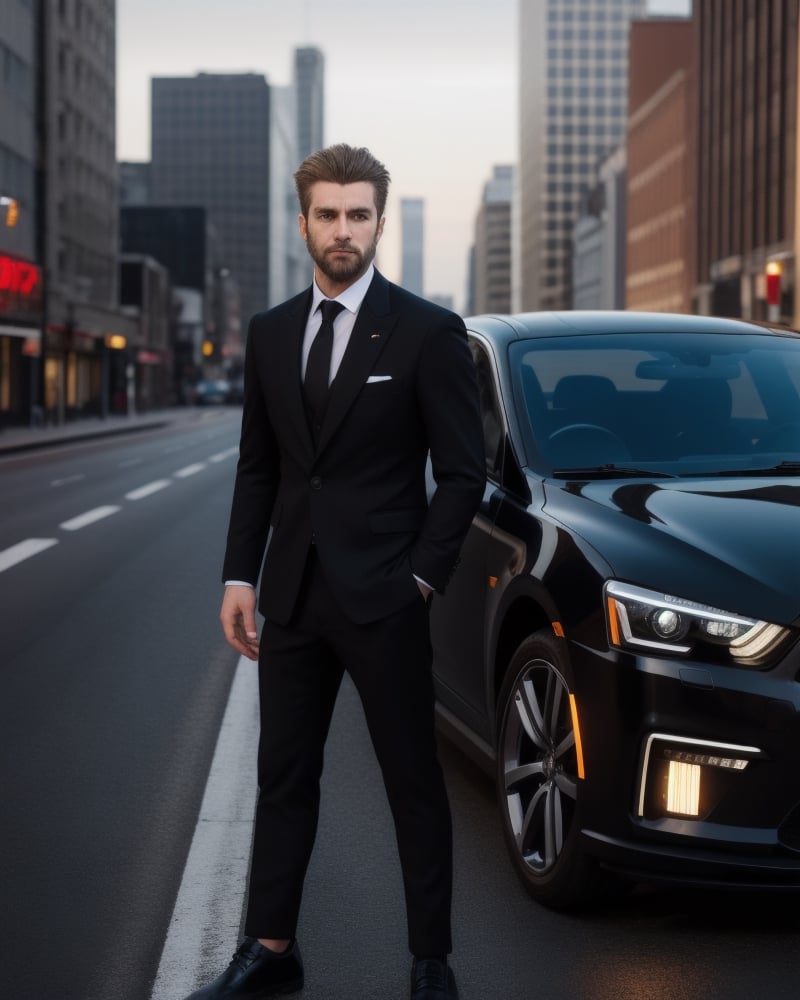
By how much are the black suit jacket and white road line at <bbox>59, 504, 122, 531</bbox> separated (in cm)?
1326

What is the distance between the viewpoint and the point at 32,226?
→ 61094mm

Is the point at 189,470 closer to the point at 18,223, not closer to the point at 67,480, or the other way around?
the point at 67,480

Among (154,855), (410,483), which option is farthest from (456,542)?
(154,855)

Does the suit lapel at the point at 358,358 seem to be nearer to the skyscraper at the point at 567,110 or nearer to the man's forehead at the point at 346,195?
the man's forehead at the point at 346,195

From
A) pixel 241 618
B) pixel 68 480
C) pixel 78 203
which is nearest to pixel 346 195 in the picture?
pixel 241 618

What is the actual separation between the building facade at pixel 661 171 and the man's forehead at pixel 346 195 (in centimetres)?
7579

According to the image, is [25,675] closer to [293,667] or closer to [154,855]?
[154,855]

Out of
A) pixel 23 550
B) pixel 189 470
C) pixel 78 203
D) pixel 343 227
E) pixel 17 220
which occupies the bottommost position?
→ pixel 23 550

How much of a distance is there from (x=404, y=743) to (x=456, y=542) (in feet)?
1.51

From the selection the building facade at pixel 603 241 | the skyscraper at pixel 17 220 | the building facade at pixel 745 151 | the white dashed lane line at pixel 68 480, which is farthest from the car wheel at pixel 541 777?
the building facade at pixel 603 241

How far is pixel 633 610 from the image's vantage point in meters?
3.78

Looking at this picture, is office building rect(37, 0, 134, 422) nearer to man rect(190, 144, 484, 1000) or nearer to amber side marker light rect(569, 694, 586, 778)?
amber side marker light rect(569, 694, 586, 778)

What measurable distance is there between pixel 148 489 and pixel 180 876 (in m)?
18.7

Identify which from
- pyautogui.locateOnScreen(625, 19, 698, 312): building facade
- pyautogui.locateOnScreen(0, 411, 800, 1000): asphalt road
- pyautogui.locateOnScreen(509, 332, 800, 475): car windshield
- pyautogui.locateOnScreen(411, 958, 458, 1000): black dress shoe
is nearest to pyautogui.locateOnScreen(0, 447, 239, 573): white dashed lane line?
pyautogui.locateOnScreen(0, 411, 800, 1000): asphalt road
